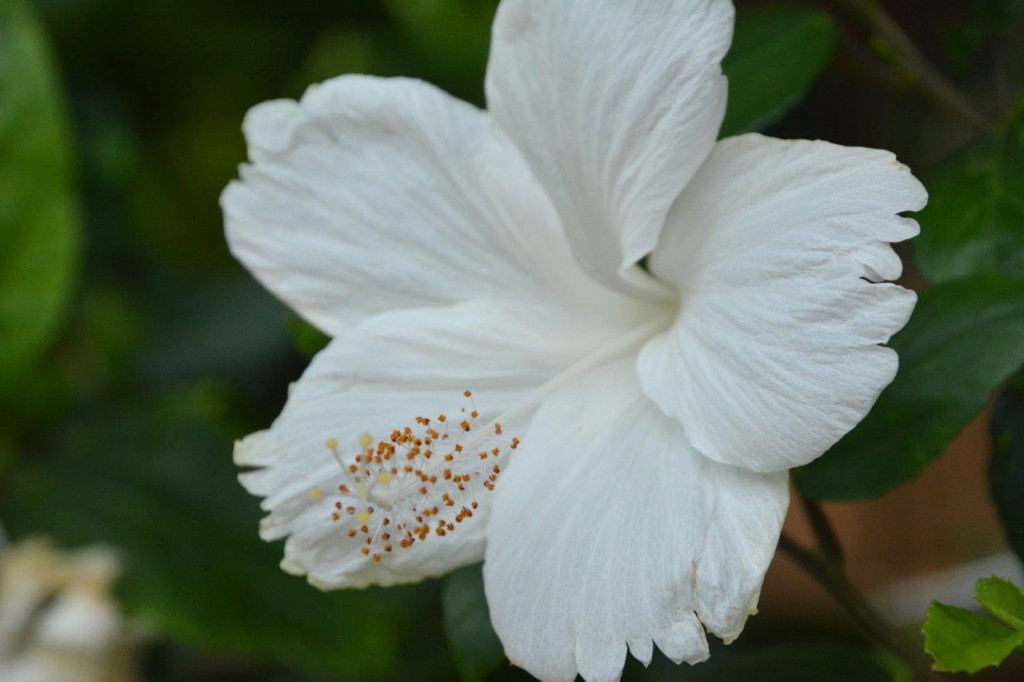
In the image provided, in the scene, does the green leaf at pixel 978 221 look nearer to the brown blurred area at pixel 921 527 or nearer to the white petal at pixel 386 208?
the white petal at pixel 386 208

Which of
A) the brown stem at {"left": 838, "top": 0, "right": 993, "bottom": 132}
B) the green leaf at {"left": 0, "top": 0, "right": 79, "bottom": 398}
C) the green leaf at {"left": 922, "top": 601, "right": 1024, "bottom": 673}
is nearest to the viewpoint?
the green leaf at {"left": 922, "top": 601, "right": 1024, "bottom": 673}

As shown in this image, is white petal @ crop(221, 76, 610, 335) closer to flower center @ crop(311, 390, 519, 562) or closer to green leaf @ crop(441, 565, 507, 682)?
flower center @ crop(311, 390, 519, 562)

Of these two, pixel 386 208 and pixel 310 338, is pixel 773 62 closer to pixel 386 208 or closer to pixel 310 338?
pixel 386 208

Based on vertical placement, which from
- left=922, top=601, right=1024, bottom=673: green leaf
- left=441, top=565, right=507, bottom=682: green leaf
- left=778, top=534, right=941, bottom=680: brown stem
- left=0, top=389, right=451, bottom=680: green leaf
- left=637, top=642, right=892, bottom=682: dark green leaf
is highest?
left=922, top=601, right=1024, bottom=673: green leaf

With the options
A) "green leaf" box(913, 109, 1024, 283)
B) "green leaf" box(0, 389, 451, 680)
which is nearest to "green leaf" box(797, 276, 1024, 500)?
"green leaf" box(913, 109, 1024, 283)

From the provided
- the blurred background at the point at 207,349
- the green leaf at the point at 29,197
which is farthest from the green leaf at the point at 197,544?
the green leaf at the point at 29,197

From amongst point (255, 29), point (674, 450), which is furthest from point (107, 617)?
point (255, 29)
